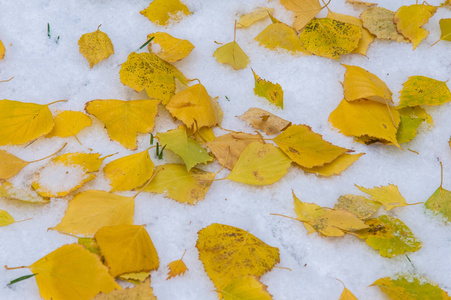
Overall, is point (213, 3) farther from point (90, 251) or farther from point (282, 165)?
point (90, 251)

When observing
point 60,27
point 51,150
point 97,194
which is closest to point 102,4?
point 60,27

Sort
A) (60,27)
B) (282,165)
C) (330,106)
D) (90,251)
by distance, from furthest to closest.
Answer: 1. (60,27)
2. (330,106)
3. (282,165)
4. (90,251)

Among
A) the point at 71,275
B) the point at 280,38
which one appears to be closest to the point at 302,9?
the point at 280,38


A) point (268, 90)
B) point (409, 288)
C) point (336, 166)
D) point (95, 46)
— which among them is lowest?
point (409, 288)

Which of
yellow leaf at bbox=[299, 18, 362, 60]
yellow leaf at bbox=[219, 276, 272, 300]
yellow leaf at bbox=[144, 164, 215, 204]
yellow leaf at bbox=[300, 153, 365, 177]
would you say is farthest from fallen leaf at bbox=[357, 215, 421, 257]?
yellow leaf at bbox=[299, 18, 362, 60]

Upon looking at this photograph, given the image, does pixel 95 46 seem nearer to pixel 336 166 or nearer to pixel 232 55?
pixel 232 55

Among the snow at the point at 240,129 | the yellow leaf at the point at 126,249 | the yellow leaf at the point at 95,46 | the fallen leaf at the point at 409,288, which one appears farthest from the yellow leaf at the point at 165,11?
the fallen leaf at the point at 409,288
